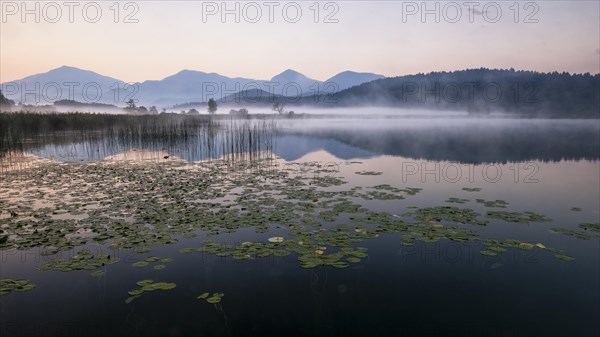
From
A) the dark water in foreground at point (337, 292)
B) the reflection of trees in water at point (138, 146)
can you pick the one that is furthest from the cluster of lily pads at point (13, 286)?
the reflection of trees in water at point (138, 146)

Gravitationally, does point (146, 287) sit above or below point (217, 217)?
below

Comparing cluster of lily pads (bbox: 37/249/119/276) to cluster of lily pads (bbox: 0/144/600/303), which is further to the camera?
cluster of lily pads (bbox: 0/144/600/303)

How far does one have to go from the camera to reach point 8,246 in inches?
322

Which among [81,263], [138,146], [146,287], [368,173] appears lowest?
[146,287]

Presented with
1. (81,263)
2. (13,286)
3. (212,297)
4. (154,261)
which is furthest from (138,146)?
(212,297)

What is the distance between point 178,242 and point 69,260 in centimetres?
230

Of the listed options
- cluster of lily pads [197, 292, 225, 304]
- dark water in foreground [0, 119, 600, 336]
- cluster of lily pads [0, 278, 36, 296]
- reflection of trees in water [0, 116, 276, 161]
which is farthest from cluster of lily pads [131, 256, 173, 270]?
reflection of trees in water [0, 116, 276, 161]

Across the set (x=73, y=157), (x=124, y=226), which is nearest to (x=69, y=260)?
(x=124, y=226)

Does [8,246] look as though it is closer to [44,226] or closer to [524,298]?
[44,226]

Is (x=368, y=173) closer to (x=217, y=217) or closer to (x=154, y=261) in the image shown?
(x=217, y=217)

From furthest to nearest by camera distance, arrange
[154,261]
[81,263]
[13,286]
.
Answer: [154,261], [81,263], [13,286]

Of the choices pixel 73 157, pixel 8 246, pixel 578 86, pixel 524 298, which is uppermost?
pixel 578 86

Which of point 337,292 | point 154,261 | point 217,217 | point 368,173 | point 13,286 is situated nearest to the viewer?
point 337,292

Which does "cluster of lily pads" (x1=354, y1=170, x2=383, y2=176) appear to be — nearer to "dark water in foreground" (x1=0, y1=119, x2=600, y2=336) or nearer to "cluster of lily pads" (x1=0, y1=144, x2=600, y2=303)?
"cluster of lily pads" (x1=0, y1=144, x2=600, y2=303)
